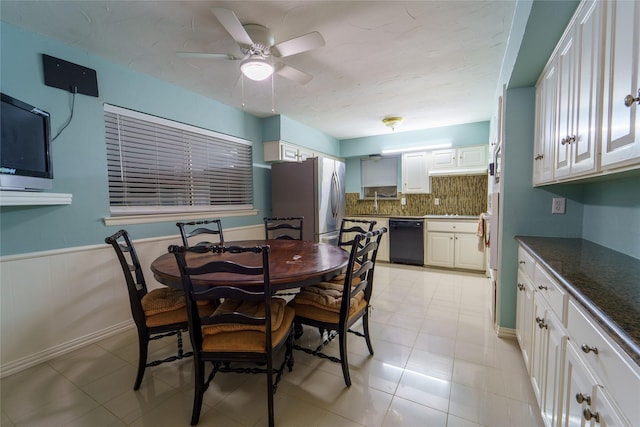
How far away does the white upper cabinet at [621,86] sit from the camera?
897 mm

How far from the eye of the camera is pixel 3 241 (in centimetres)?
184

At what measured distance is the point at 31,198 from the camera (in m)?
1.76

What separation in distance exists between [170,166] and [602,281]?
11.2 ft

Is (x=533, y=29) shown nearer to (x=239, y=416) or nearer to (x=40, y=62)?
(x=239, y=416)

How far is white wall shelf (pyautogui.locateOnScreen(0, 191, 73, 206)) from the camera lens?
64.4 inches

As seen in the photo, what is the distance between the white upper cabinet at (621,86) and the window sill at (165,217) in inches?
129

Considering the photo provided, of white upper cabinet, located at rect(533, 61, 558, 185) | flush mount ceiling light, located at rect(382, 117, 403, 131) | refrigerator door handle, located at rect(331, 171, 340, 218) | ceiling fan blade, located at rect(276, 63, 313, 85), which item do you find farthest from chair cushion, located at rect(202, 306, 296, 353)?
flush mount ceiling light, located at rect(382, 117, 403, 131)

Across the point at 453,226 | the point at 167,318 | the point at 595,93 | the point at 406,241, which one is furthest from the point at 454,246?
the point at 167,318

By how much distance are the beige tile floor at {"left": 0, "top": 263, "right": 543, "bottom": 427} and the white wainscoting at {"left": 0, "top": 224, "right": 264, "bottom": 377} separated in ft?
0.41

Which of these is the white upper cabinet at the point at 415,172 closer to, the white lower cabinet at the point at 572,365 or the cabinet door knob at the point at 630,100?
the white lower cabinet at the point at 572,365

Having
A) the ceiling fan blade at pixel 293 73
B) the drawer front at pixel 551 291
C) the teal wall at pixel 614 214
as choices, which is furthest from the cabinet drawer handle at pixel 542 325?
the ceiling fan blade at pixel 293 73

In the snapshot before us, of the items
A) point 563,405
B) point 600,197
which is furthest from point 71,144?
point 600,197

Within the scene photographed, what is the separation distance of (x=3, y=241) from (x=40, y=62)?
52.3 inches

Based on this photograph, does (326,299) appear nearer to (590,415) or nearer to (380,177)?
(590,415)
